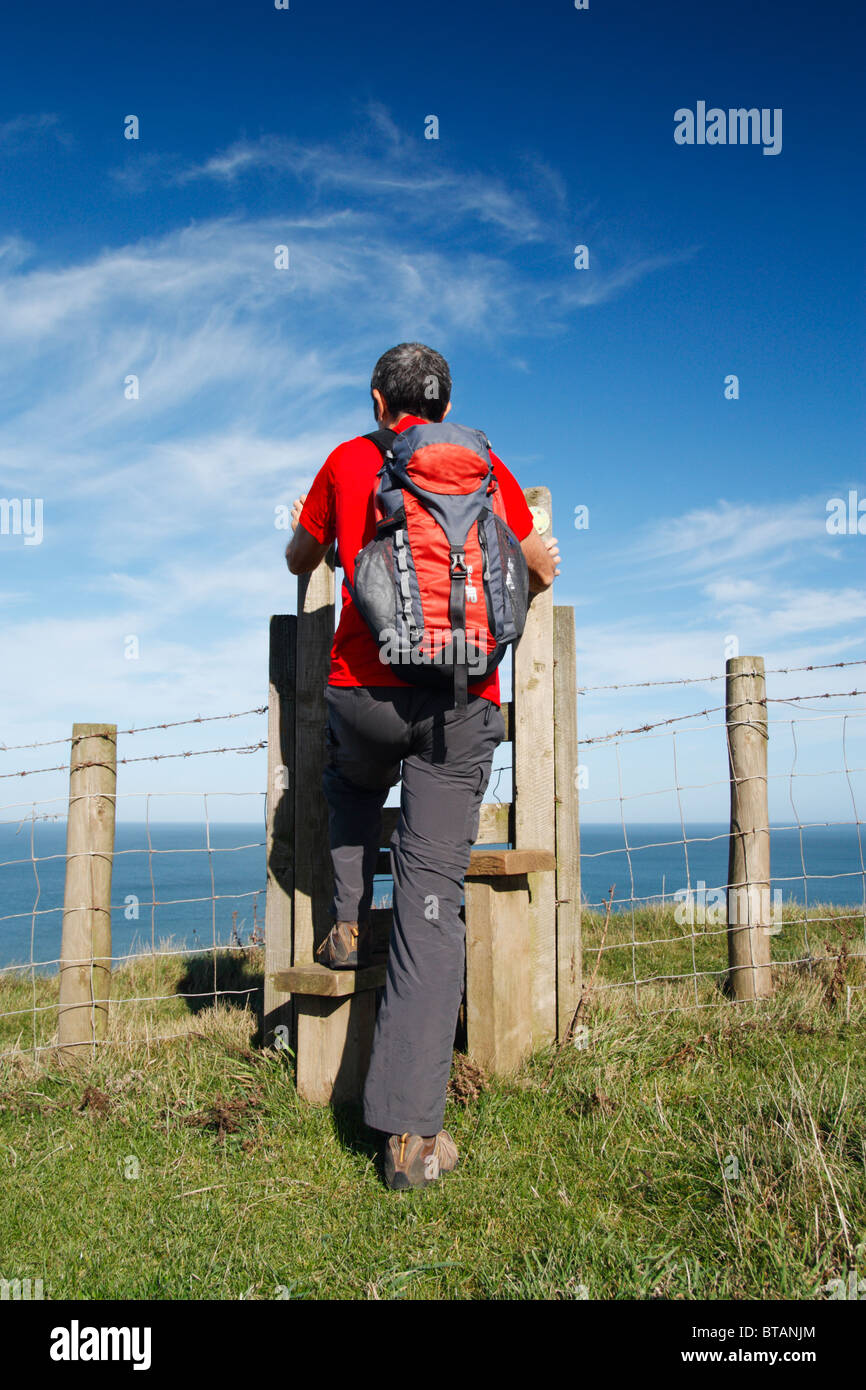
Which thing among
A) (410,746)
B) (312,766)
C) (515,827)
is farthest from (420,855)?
(312,766)

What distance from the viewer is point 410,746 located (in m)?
3.11

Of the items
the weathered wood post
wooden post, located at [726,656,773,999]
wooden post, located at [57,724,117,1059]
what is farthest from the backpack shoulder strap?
wooden post, located at [726,656,773,999]

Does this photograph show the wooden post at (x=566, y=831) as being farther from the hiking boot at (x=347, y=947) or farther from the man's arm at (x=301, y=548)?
the man's arm at (x=301, y=548)

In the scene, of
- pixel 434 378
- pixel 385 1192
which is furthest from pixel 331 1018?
pixel 434 378

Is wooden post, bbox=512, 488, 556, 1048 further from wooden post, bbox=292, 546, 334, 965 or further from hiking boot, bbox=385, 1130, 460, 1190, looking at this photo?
hiking boot, bbox=385, 1130, 460, 1190

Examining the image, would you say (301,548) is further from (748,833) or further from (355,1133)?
(748,833)

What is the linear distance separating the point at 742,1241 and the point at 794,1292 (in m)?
0.21

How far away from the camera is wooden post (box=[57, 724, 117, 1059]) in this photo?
4.59 metres

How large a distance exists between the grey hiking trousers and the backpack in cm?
18

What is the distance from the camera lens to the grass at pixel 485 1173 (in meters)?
2.24

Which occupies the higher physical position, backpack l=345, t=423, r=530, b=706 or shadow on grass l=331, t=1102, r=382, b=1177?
backpack l=345, t=423, r=530, b=706

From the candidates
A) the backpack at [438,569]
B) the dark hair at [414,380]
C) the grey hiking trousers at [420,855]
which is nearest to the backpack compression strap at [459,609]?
the backpack at [438,569]

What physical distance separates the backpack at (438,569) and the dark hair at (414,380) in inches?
14.5

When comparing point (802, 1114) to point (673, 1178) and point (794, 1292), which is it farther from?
point (794, 1292)
